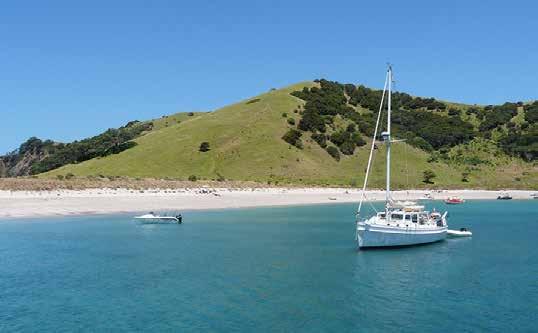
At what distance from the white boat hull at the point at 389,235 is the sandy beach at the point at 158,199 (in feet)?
167

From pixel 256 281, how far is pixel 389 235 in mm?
19891

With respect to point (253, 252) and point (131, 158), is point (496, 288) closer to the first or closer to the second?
point (253, 252)

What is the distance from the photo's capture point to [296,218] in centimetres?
8731

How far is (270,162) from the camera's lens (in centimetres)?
16138

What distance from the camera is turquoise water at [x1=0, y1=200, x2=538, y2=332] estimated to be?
105 feet

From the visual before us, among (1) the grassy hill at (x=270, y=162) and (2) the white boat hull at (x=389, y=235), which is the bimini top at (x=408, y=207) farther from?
(1) the grassy hill at (x=270, y=162)

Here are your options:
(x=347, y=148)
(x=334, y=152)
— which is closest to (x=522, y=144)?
(x=347, y=148)

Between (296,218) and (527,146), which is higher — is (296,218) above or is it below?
A: below

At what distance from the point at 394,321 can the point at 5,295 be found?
26.5 meters

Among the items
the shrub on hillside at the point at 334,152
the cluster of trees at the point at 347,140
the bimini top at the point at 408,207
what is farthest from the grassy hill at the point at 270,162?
the bimini top at the point at 408,207

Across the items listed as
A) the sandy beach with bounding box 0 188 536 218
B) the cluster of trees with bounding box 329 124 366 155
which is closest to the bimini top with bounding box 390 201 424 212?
the sandy beach with bounding box 0 188 536 218

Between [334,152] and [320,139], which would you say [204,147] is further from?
Result: [334,152]

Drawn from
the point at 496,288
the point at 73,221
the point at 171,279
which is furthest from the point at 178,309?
the point at 73,221

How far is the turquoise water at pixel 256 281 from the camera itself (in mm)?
32062
